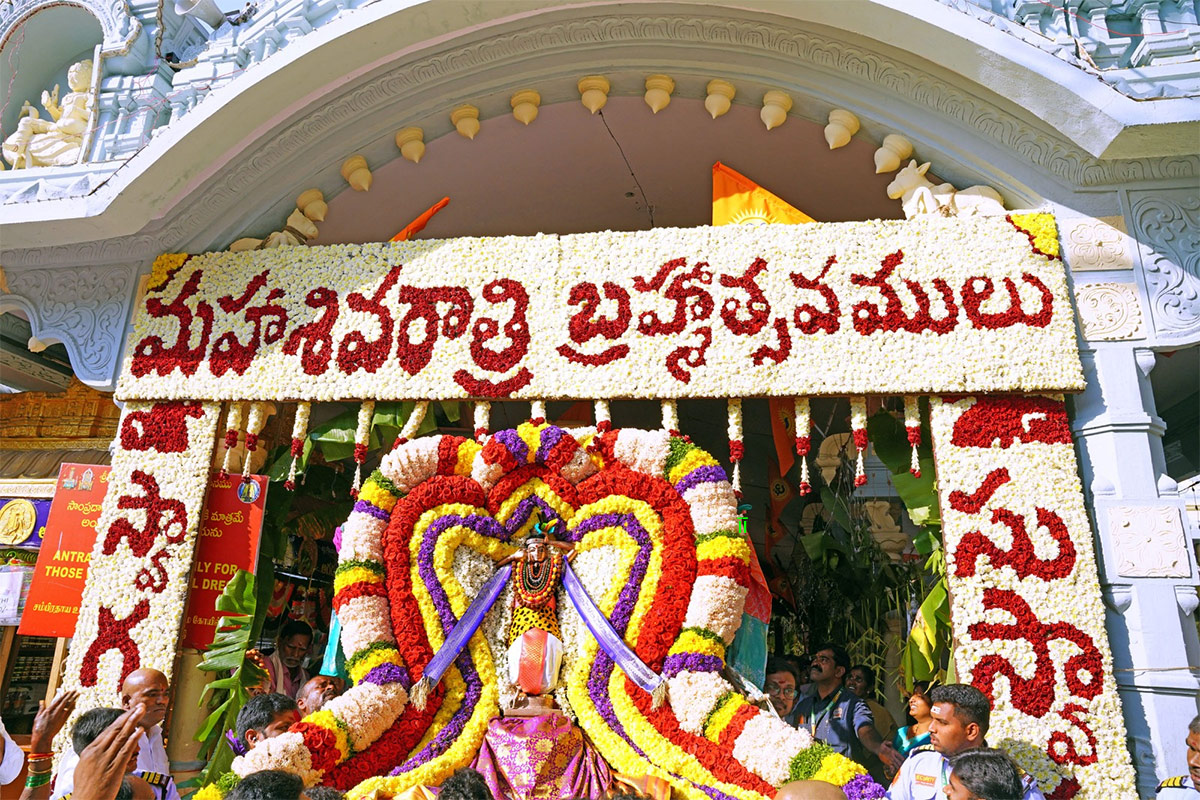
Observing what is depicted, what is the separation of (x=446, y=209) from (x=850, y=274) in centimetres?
295

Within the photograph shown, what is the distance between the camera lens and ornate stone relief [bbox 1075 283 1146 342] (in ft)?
16.0

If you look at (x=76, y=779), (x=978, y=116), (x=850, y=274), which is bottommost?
(x=76, y=779)

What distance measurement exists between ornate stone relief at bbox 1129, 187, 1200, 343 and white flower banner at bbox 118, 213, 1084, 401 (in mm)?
465

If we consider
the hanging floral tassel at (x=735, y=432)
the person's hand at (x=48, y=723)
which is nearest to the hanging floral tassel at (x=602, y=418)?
the hanging floral tassel at (x=735, y=432)

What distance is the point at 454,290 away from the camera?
5.59m

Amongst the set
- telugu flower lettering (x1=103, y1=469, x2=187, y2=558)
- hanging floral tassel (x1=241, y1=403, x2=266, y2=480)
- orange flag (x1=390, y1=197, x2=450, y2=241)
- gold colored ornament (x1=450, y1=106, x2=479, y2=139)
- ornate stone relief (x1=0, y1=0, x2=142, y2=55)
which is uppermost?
ornate stone relief (x1=0, y1=0, x2=142, y2=55)

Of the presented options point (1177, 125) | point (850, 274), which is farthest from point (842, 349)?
point (1177, 125)

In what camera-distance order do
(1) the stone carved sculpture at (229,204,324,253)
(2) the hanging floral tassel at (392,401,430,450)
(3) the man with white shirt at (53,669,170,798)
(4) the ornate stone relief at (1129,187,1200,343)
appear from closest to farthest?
(3) the man with white shirt at (53,669,170,798)
(4) the ornate stone relief at (1129,187,1200,343)
(2) the hanging floral tassel at (392,401,430,450)
(1) the stone carved sculpture at (229,204,324,253)

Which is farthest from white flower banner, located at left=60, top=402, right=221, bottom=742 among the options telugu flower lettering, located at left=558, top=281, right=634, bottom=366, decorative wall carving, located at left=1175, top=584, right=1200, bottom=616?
decorative wall carving, located at left=1175, top=584, right=1200, bottom=616

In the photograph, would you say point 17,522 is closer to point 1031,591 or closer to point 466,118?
point 466,118

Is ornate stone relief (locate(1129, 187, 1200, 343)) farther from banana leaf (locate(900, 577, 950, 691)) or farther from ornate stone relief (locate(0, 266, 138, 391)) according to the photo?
ornate stone relief (locate(0, 266, 138, 391))

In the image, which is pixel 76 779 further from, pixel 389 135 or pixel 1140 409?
pixel 1140 409

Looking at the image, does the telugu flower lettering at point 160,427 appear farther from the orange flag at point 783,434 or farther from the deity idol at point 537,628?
the orange flag at point 783,434

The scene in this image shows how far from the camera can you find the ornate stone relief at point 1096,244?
16.4ft
